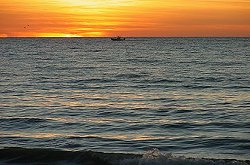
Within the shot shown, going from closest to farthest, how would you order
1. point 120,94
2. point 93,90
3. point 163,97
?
point 163,97 < point 120,94 < point 93,90

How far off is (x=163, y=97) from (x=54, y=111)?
280 inches

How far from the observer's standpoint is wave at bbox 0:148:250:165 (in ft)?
40.4

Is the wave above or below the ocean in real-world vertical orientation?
below

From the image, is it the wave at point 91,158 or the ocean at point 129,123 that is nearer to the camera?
the wave at point 91,158

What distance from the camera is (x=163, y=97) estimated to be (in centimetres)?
2677

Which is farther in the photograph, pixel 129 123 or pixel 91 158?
pixel 129 123

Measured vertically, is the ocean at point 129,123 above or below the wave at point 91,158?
above

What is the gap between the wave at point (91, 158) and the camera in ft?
40.4

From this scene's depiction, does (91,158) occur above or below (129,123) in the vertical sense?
below

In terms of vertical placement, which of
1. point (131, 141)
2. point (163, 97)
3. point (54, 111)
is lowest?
point (131, 141)

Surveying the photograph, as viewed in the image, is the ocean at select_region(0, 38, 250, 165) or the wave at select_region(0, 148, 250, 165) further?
the ocean at select_region(0, 38, 250, 165)

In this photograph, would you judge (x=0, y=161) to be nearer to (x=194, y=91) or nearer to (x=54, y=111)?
(x=54, y=111)

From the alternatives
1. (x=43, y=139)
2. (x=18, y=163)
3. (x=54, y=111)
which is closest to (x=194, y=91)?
(x=54, y=111)

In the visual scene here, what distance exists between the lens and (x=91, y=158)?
13.2 metres
